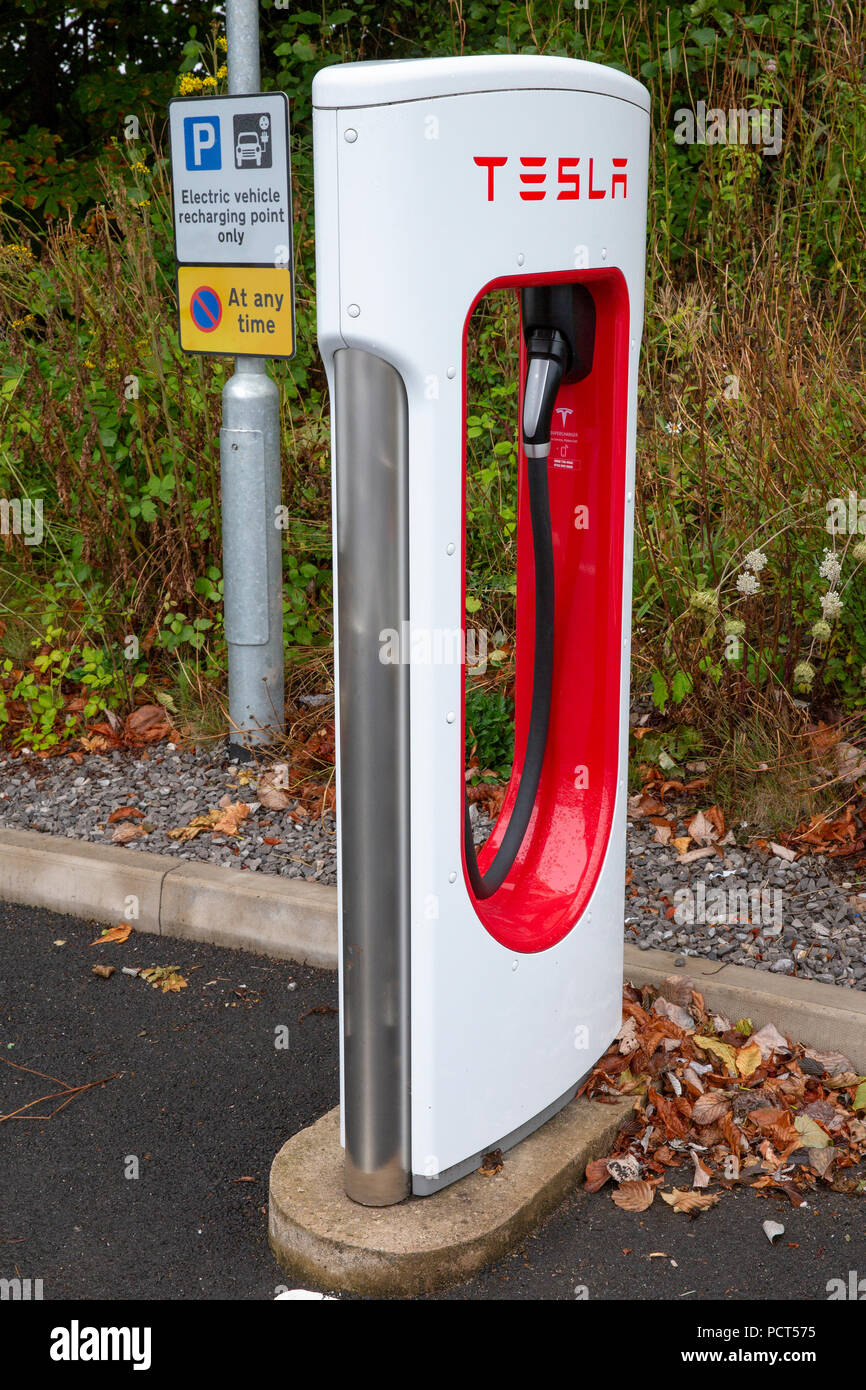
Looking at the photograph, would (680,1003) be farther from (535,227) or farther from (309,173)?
(309,173)

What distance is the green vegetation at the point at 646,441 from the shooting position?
4129mm

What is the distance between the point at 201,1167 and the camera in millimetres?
2877

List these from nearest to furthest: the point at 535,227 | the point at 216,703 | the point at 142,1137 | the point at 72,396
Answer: the point at 535,227, the point at 142,1137, the point at 216,703, the point at 72,396

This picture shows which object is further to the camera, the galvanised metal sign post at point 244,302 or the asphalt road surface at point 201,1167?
the galvanised metal sign post at point 244,302

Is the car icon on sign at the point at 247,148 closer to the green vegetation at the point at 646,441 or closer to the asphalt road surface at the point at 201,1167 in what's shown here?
the green vegetation at the point at 646,441

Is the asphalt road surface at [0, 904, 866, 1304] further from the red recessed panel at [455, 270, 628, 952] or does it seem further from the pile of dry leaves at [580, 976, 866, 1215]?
the red recessed panel at [455, 270, 628, 952]

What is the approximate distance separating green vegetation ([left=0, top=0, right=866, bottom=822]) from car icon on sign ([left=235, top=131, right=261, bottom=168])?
912mm

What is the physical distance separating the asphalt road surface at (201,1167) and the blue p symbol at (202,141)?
244 cm

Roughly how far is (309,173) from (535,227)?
5254 millimetres

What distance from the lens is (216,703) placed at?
4914 mm

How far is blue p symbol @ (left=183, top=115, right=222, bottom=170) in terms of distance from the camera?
418 centimetres

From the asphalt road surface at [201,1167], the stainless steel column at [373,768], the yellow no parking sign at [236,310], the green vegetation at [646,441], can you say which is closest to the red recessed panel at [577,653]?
the stainless steel column at [373,768]

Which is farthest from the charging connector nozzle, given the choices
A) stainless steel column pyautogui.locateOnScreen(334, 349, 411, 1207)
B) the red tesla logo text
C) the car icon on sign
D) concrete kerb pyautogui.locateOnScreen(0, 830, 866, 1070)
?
the car icon on sign

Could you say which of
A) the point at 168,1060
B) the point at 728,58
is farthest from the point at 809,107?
the point at 168,1060
